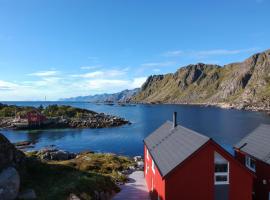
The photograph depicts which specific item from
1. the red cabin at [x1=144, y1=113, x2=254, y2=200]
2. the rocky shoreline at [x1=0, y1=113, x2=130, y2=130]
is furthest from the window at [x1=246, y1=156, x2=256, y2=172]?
the rocky shoreline at [x1=0, y1=113, x2=130, y2=130]

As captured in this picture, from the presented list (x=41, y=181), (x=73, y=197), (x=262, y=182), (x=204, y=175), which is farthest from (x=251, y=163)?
(x=41, y=181)

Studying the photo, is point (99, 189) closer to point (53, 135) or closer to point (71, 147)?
point (71, 147)

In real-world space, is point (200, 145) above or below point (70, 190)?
above

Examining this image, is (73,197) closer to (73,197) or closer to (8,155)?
(73,197)

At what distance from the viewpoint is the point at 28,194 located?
24.4 metres

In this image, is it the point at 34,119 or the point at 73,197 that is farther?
the point at 34,119

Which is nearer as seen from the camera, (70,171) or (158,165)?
(158,165)

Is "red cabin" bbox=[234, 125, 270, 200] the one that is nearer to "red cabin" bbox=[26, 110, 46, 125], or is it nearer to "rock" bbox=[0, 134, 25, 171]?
"rock" bbox=[0, 134, 25, 171]

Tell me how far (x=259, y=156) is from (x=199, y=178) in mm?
7070

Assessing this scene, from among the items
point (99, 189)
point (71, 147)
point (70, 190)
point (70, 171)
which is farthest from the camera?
point (71, 147)

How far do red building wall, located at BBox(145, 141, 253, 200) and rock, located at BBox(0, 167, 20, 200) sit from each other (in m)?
10.8

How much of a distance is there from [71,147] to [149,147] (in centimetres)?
5346

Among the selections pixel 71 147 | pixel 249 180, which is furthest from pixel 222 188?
pixel 71 147

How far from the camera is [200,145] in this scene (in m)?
24.9
